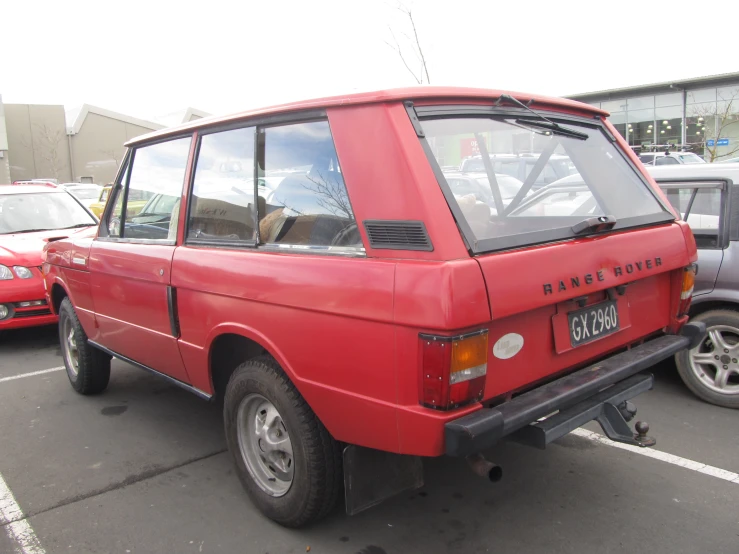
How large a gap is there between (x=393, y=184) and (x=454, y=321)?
610mm

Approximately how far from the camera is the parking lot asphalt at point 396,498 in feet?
9.26

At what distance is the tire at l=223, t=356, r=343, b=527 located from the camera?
264cm

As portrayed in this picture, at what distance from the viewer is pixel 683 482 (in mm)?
3281

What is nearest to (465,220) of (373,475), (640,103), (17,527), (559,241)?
(559,241)

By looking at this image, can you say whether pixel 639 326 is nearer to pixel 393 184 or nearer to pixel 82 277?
pixel 393 184

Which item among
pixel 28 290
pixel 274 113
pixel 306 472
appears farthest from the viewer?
pixel 28 290

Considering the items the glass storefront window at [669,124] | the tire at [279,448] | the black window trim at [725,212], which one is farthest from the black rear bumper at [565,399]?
the glass storefront window at [669,124]

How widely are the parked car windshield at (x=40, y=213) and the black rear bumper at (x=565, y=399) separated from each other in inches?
271

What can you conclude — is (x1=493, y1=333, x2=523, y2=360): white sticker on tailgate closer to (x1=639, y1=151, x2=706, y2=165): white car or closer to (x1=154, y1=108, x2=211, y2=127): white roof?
(x1=639, y1=151, x2=706, y2=165): white car

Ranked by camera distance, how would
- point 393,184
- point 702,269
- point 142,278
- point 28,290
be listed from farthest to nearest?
point 28,290 < point 702,269 < point 142,278 < point 393,184

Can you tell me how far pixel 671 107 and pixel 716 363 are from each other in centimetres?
3876

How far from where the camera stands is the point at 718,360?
4293 millimetres

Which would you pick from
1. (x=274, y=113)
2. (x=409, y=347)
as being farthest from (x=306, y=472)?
(x=274, y=113)

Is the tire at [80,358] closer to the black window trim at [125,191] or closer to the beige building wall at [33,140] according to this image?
the black window trim at [125,191]
